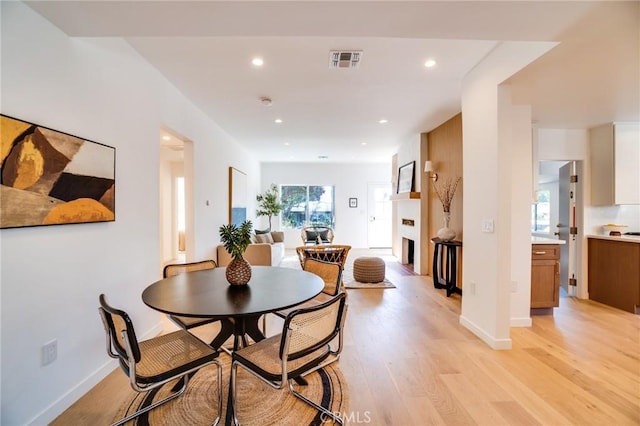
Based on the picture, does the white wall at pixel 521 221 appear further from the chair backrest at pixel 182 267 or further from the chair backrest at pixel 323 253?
the chair backrest at pixel 182 267

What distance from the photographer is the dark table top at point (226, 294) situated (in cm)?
145

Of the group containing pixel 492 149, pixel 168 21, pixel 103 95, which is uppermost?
pixel 168 21

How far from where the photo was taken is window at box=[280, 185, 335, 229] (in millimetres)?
8781

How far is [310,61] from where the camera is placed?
263cm

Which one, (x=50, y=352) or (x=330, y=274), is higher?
(x=330, y=274)

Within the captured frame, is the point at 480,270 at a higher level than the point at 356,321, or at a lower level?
higher

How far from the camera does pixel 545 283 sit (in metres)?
3.22

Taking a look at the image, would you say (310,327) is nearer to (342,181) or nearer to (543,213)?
(543,213)

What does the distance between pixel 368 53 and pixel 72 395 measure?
3323mm

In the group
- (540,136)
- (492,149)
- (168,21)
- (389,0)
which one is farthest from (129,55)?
(540,136)

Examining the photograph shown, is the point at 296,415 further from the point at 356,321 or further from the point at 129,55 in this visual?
the point at 129,55

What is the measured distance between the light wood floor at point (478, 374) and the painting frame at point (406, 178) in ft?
9.60

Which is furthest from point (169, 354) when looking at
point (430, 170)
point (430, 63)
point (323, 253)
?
point (430, 170)

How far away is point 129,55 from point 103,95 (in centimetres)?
51
